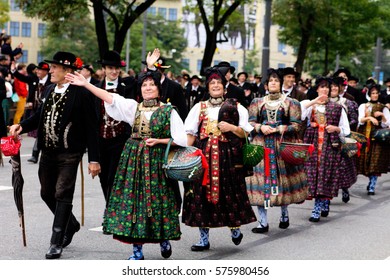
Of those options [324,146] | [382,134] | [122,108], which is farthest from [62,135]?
[382,134]

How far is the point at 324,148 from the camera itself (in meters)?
11.2

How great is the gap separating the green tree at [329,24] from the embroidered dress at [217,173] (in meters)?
27.6

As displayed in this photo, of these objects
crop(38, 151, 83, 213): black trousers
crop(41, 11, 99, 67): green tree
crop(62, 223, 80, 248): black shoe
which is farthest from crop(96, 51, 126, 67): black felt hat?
crop(41, 11, 99, 67): green tree

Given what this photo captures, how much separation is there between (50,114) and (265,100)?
3020 millimetres

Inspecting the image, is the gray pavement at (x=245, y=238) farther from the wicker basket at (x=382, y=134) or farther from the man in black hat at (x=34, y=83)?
the man in black hat at (x=34, y=83)

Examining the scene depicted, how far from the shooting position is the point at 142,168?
7.44m

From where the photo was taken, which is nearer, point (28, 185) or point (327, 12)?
point (28, 185)

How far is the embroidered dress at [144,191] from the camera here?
7.38 meters

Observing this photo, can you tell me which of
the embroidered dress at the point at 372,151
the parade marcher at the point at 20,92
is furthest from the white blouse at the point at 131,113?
the parade marcher at the point at 20,92

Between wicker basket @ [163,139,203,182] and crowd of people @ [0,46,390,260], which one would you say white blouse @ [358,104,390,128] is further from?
wicker basket @ [163,139,203,182]

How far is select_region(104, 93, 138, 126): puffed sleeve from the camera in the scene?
7.55 meters

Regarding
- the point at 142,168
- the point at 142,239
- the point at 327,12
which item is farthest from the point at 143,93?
the point at 327,12
